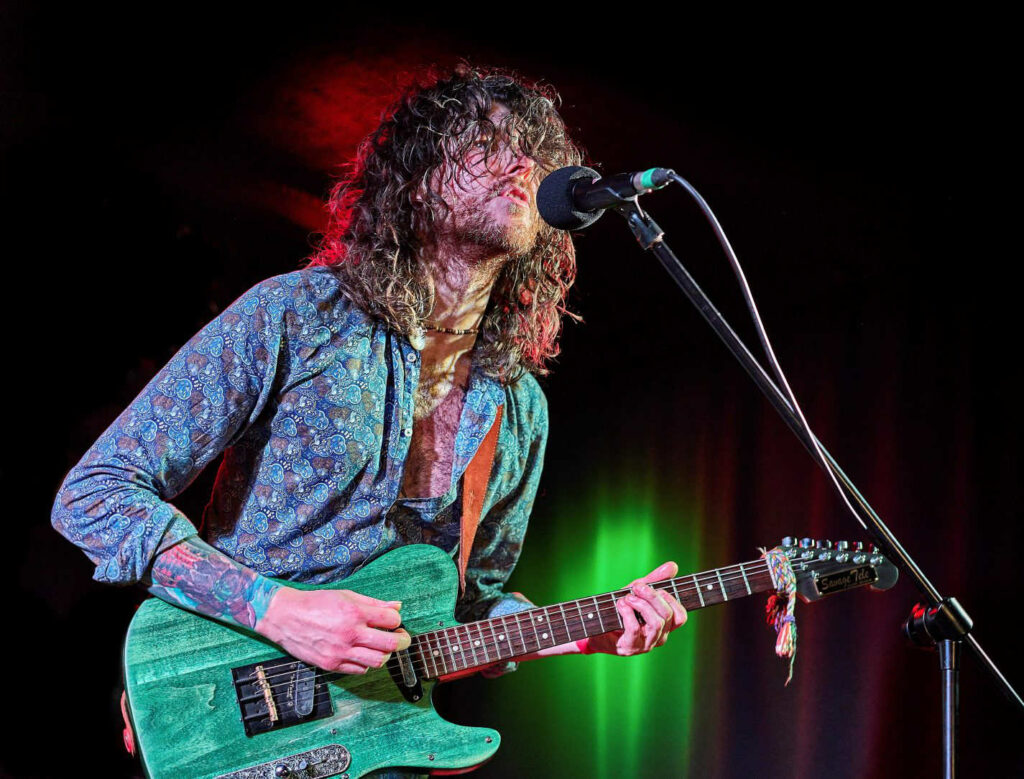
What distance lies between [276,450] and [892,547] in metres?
Answer: 1.42

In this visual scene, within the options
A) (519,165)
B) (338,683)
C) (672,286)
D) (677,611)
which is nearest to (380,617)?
(338,683)

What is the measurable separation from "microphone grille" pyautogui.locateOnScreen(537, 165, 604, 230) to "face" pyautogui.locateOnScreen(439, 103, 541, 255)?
737 mm

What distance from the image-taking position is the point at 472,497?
2.48m

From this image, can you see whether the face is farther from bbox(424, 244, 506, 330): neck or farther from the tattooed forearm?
the tattooed forearm

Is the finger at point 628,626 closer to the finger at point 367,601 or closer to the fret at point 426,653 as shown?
the fret at point 426,653

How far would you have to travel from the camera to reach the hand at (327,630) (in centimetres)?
184

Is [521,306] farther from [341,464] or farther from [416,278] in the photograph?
[341,464]

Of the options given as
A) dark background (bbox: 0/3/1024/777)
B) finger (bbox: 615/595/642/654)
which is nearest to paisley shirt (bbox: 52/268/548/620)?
finger (bbox: 615/595/642/654)

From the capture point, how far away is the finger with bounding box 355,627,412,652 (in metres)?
1.87

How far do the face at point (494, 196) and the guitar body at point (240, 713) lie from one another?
964 millimetres

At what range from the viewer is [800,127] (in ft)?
11.1

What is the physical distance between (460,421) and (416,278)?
0.44 meters

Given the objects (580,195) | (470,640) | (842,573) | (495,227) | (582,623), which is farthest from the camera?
(495,227)

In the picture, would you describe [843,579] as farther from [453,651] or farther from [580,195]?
[580,195]
